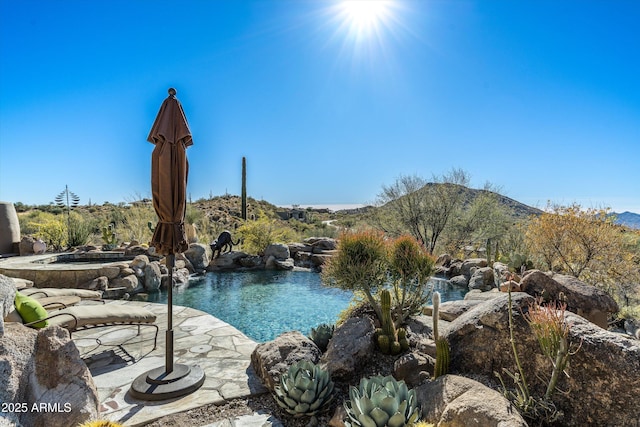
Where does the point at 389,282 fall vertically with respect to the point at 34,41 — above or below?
below

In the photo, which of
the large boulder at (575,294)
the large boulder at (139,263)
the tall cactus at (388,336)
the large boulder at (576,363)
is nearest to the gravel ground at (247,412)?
the tall cactus at (388,336)

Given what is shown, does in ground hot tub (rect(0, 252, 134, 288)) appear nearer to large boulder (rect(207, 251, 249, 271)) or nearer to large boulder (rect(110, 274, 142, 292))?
large boulder (rect(110, 274, 142, 292))

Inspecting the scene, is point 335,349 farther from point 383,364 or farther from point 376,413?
point 376,413

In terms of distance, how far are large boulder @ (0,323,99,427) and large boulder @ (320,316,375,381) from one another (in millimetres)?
1954

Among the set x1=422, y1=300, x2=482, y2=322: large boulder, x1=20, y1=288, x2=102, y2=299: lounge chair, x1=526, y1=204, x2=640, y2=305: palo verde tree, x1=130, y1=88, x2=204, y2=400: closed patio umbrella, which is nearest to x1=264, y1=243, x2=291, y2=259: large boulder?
x1=20, y1=288, x2=102, y2=299: lounge chair

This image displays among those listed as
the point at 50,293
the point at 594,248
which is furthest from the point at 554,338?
the point at 50,293

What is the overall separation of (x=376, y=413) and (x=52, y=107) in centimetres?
1239

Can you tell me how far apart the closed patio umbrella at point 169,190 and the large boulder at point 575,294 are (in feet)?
14.0

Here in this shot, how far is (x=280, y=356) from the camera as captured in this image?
3307 mm

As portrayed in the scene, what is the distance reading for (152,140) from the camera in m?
3.00

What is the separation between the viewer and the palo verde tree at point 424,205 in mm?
15109

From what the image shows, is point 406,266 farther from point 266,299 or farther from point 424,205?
point 424,205

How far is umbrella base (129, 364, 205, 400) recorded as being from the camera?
9.60 ft

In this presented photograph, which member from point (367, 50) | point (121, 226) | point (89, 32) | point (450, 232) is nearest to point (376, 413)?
point (367, 50)
